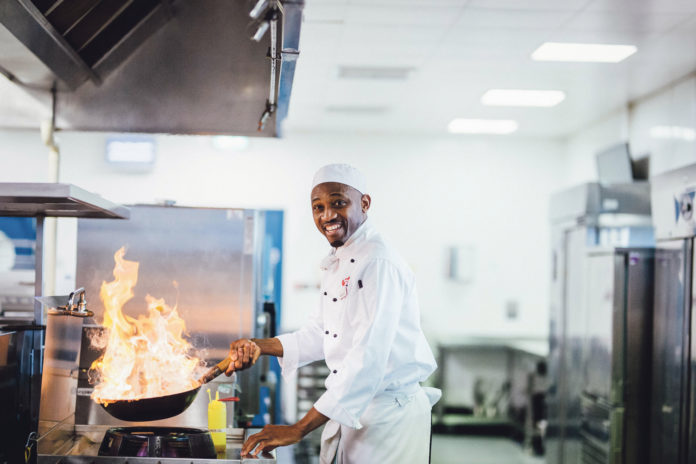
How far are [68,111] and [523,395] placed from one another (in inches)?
202

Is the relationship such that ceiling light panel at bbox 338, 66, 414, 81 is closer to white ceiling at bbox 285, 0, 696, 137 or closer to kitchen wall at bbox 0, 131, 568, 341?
white ceiling at bbox 285, 0, 696, 137

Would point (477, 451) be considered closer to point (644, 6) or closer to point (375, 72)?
point (375, 72)

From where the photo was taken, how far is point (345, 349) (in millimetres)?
2246

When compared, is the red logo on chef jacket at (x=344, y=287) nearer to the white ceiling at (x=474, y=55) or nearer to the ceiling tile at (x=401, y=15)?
the white ceiling at (x=474, y=55)

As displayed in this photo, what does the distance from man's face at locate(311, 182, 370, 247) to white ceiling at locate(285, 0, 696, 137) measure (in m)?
1.25

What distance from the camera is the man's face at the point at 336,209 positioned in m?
2.35

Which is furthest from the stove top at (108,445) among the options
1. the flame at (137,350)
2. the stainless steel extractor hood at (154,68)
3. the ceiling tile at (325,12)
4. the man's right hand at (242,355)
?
the ceiling tile at (325,12)

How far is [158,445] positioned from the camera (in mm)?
2029

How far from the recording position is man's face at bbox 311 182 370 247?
2349mm

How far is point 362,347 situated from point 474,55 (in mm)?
2562

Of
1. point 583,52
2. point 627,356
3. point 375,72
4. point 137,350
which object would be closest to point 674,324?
point 627,356

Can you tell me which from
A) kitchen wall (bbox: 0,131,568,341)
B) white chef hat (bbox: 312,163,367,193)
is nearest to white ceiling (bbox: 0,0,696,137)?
kitchen wall (bbox: 0,131,568,341)

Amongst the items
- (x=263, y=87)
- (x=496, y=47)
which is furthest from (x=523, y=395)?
(x=263, y=87)

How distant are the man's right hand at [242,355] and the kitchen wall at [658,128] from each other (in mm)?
3386
